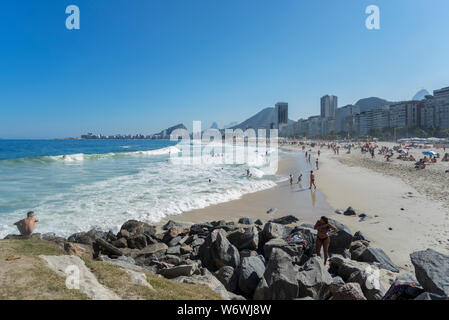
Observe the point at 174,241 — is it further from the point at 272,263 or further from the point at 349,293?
the point at 349,293

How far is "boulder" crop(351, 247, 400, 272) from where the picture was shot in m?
6.55

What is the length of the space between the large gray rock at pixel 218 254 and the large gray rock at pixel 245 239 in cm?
79

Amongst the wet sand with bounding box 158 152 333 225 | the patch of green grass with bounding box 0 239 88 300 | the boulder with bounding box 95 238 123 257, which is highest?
the patch of green grass with bounding box 0 239 88 300

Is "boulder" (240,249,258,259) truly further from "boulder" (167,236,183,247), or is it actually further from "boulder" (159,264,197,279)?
"boulder" (167,236,183,247)

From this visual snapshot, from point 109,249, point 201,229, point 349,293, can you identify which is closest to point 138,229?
point 109,249

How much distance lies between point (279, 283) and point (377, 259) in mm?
3918

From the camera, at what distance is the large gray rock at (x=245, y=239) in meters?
7.39

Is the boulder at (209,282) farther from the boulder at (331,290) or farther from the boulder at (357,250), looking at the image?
the boulder at (357,250)

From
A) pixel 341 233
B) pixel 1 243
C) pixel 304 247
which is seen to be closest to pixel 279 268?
pixel 304 247

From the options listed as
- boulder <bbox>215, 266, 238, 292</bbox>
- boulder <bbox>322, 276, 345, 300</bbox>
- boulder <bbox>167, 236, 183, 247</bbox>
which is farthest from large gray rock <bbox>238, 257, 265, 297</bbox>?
boulder <bbox>167, 236, 183, 247</bbox>

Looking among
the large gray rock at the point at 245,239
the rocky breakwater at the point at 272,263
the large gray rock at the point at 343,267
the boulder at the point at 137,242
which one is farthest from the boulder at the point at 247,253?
the boulder at the point at 137,242

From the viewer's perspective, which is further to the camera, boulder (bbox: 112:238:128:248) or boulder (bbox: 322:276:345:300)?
boulder (bbox: 112:238:128:248)

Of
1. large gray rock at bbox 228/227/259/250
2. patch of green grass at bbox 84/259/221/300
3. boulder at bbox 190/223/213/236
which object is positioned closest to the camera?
patch of green grass at bbox 84/259/221/300
